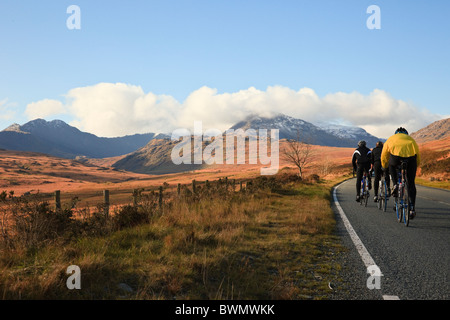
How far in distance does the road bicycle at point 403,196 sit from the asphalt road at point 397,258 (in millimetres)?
264

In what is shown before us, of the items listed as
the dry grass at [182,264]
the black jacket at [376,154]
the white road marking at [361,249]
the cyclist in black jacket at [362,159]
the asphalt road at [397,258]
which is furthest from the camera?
the cyclist in black jacket at [362,159]

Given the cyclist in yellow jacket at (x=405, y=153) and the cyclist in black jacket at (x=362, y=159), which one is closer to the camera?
the cyclist in yellow jacket at (x=405, y=153)

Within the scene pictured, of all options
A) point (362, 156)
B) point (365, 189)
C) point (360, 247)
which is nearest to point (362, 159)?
point (362, 156)

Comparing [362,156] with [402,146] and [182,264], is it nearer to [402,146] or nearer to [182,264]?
[402,146]

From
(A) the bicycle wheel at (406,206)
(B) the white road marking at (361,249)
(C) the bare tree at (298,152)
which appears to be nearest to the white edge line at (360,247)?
(B) the white road marking at (361,249)

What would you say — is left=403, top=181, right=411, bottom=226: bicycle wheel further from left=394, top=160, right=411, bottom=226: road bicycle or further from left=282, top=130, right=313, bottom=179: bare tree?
left=282, top=130, right=313, bottom=179: bare tree

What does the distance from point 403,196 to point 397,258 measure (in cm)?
357

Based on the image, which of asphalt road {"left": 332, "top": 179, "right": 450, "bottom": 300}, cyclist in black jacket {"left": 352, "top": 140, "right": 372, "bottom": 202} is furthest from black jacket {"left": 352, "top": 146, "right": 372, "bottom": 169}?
asphalt road {"left": 332, "top": 179, "right": 450, "bottom": 300}

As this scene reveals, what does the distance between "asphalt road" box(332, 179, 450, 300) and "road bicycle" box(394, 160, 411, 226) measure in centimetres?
26

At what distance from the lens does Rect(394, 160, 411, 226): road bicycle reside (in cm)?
795

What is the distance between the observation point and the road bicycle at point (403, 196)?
313 inches

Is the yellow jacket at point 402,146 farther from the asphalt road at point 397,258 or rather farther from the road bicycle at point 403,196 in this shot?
the asphalt road at point 397,258

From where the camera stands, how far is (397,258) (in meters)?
5.25
